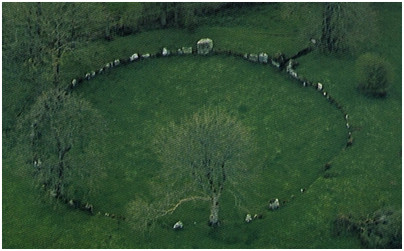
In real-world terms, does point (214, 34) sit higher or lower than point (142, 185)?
higher

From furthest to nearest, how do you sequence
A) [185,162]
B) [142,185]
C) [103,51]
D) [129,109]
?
[103,51] → [129,109] → [142,185] → [185,162]

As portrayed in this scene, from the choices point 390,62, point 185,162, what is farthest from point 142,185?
point 390,62

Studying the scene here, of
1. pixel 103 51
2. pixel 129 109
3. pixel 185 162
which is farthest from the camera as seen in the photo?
pixel 103 51

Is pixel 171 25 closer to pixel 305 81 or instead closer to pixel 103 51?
pixel 103 51

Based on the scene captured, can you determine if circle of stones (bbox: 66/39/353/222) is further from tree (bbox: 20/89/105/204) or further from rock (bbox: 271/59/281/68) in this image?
tree (bbox: 20/89/105/204)

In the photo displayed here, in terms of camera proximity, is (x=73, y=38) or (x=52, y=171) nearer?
(x=52, y=171)

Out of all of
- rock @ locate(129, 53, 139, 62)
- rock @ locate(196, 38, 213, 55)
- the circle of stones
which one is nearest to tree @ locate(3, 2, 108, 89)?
the circle of stones

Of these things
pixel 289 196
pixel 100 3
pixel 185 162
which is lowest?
pixel 289 196

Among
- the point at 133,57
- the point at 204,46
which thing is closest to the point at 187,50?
the point at 204,46

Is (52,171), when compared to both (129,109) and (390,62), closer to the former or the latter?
(129,109)
